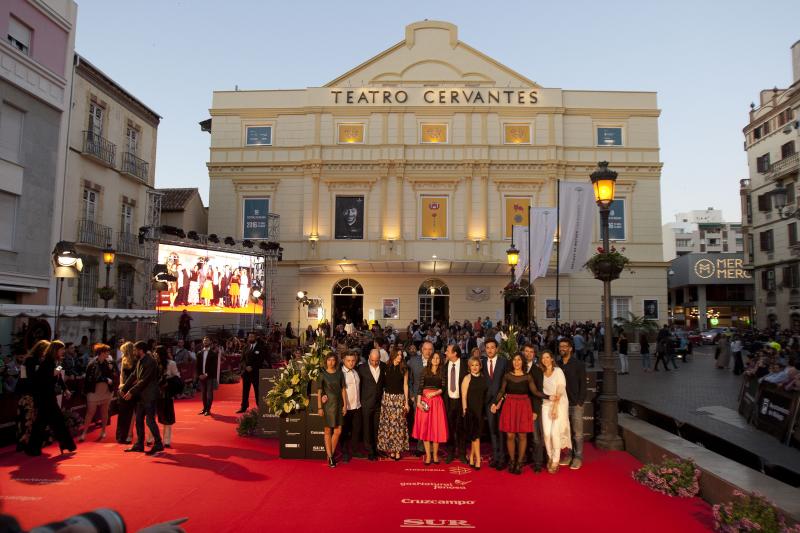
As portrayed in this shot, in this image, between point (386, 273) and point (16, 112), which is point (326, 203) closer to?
point (386, 273)

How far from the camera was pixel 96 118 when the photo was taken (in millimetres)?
22141

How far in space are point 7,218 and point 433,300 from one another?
1880 cm

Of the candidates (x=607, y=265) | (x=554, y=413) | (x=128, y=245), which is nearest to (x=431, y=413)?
(x=554, y=413)

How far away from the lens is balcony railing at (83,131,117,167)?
21.0m

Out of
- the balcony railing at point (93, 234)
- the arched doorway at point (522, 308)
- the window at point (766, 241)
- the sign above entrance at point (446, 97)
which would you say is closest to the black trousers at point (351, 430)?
the balcony railing at point (93, 234)

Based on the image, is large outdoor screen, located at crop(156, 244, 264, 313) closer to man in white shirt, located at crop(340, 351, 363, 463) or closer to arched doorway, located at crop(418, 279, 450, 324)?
arched doorway, located at crop(418, 279, 450, 324)

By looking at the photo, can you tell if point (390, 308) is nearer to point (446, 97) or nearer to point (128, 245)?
point (446, 97)

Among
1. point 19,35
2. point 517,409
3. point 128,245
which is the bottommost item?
point 517,409

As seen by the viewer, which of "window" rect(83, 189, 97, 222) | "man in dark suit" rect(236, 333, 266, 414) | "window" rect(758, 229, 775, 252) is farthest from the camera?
"window" rect(758, 229, 775, 252)

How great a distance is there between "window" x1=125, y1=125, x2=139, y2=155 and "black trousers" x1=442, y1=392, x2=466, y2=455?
2202 cm

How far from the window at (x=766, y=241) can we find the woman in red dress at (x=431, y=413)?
38.6 m

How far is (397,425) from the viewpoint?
8.37 meters

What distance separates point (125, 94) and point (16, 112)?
23.4 ft

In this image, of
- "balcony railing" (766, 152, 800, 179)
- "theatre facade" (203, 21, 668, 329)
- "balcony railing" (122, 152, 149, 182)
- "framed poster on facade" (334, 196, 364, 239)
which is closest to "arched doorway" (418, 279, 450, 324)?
"theatre facade" (203, 21, 668, 329)
